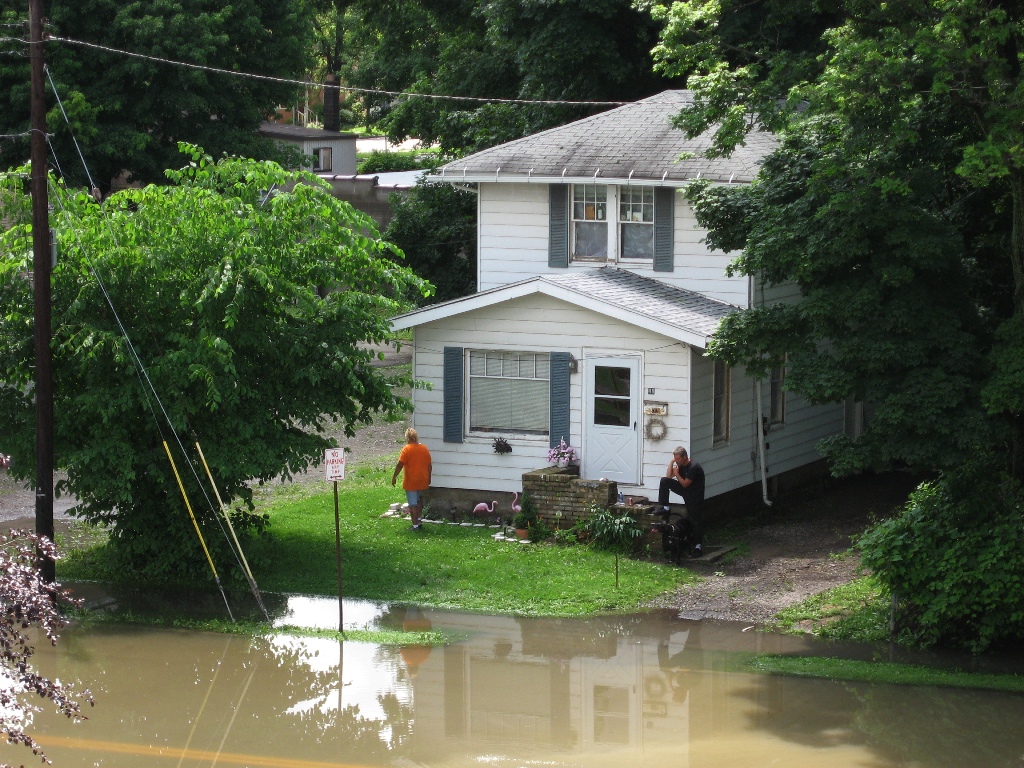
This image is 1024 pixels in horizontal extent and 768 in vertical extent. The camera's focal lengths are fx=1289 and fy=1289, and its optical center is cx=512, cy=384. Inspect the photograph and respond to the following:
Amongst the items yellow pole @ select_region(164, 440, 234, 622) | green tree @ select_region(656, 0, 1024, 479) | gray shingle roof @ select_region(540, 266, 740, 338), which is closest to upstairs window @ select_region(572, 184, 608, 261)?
gray shingle roof @ select_region(540, 266, 740, 338)

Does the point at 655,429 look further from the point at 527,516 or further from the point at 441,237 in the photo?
the point at 441,237

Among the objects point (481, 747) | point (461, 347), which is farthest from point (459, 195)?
point (481, 747)

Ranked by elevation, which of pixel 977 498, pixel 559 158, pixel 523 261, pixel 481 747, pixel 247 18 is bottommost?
pixel 481 747

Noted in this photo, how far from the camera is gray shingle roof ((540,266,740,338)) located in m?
18.3

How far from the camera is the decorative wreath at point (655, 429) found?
1847 cm

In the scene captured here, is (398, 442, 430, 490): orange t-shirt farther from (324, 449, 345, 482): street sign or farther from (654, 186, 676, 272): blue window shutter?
(654, 186, 676, 272): blue window shutter

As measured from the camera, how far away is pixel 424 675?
12906 millimetres

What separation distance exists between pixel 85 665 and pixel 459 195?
60.1 ft

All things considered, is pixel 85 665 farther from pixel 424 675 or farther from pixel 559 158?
pixel 559 158

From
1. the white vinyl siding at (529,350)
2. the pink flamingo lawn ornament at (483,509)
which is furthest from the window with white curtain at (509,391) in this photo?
the pink flamingo lawn ornament at (483,509)

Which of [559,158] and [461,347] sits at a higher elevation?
[559,158]

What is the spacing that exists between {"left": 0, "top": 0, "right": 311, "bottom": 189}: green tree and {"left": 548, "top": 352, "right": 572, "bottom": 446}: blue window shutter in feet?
44.5

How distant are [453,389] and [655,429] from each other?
3.20 m

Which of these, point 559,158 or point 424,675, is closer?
point 424,675
